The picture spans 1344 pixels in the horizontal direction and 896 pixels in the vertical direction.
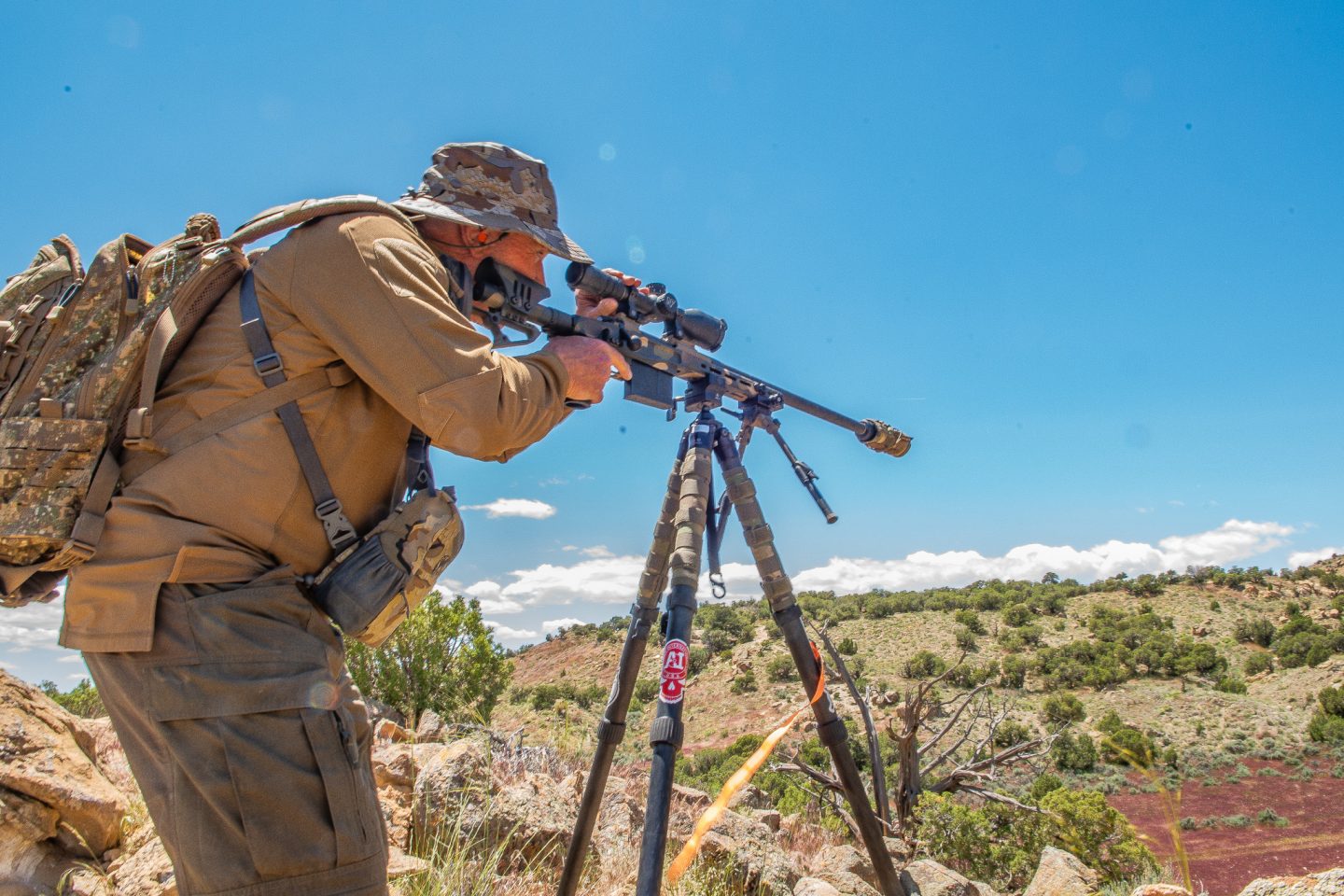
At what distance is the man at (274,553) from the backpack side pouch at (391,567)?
7 centimetres

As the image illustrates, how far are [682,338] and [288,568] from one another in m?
2.75

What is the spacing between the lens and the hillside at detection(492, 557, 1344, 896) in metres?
21.4

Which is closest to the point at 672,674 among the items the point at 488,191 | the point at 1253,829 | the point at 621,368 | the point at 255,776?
the point at 621,368

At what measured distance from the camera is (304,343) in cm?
193

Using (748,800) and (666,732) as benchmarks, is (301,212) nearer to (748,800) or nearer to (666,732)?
(666,732)

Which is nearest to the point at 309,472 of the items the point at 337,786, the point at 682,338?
the point at 337,786

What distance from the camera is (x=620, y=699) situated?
11.3 feet

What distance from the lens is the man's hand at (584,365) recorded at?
2510 mm

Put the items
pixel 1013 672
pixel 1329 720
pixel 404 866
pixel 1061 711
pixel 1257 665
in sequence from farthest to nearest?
pixel 1257 665 < pixel 1013 672 < pixel 1061 711 < pixel 1329 720 < pixel 404 866

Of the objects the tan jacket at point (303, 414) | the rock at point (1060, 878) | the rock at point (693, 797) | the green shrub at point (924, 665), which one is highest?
the tan jacket at point (303, 414)

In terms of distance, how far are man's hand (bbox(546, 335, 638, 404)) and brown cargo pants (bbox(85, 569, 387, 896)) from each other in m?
1.12

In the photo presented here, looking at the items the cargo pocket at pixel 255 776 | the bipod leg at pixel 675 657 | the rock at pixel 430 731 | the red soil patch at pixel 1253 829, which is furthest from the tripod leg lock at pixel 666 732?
the red soil patch at pixel 1253 829

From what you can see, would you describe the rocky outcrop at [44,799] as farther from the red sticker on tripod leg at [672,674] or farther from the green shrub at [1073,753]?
the green shrub at [1073,753]

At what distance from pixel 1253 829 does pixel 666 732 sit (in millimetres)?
26030
